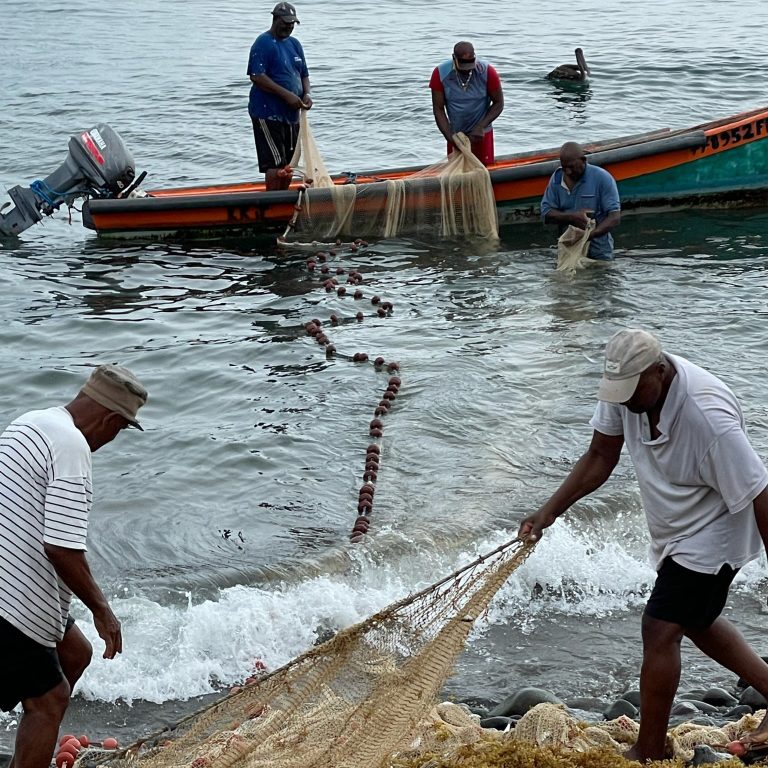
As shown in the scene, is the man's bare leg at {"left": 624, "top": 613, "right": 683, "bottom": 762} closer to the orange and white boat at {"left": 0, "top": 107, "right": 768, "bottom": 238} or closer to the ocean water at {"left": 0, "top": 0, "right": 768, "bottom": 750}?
the ocean water at {"left": 0, "top": 0, "right": 768, "bottom": 750}

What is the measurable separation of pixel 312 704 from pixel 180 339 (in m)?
6.69

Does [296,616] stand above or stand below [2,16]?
below

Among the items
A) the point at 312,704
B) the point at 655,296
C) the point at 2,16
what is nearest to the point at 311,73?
the point at 2,16

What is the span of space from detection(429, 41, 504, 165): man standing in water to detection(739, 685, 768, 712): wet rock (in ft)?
26.4

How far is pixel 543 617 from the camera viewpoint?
6.29 meters

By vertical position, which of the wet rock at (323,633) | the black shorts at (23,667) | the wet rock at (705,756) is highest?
the black shorts at (23,667)

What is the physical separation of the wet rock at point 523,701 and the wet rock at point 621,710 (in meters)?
0.25

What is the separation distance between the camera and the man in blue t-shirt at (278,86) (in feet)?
38.3

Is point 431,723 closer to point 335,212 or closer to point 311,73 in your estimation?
point 335,212

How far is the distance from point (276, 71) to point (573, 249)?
3683 millimetres

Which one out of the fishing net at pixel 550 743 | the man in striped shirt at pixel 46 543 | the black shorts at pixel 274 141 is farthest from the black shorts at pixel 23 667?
the black shorts at pixel 274 141

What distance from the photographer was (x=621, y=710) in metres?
5.08

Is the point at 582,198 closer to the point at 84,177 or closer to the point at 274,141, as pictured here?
the point at 274,141

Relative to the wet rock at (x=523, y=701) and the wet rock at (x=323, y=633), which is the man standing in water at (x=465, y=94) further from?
the wet rock at (x=523, y=701)
